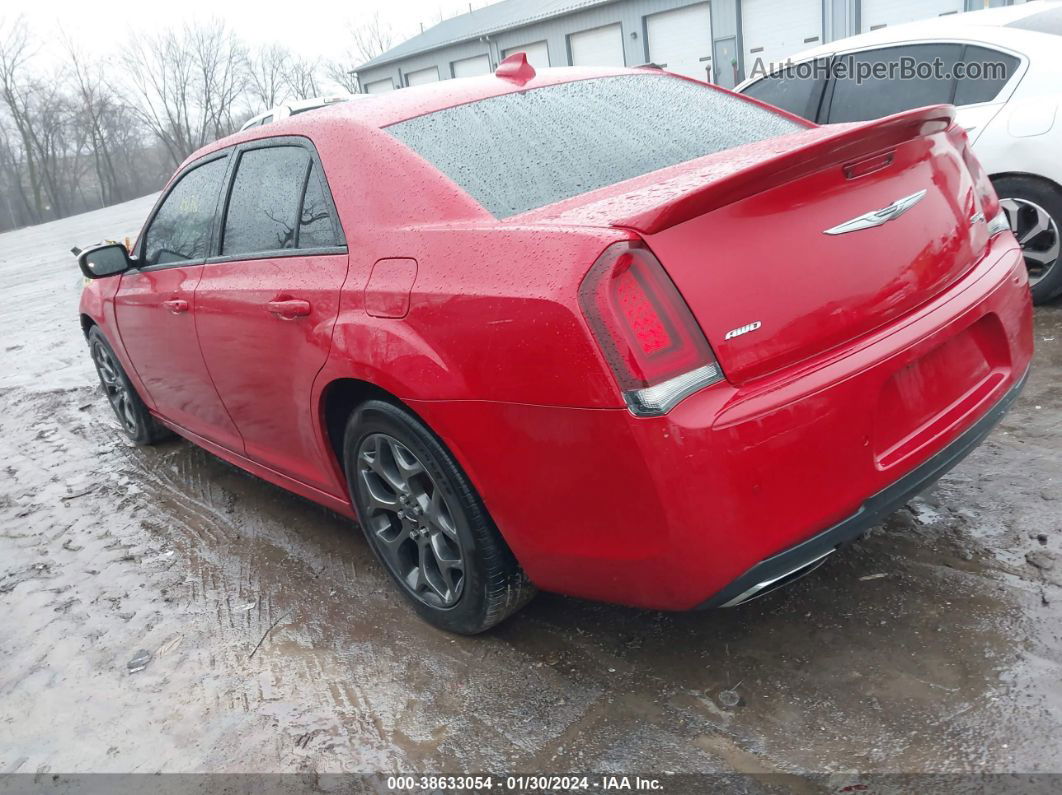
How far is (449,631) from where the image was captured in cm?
275

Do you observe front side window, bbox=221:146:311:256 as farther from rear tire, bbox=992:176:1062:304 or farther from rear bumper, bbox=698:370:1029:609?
rear tire, bbox=992:176:1062:304

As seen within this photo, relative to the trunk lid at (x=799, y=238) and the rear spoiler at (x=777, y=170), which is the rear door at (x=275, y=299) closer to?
the trunk lid at (x=799, y=238)

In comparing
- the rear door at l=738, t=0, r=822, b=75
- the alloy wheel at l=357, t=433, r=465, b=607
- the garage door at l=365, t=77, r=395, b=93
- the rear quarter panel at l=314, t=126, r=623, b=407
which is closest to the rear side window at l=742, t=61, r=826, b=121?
the rear quarter panel at l=314, t=126, r=623, b=407

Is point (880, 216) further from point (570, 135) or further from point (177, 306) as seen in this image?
point (177, 306)

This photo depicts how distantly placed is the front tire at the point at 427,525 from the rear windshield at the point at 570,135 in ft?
2.35

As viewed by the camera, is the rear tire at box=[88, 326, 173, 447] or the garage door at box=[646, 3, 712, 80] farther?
Answer: the garage door at box=[646, 3, 712, 80]

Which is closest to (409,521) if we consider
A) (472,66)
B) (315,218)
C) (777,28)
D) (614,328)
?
(315,218)

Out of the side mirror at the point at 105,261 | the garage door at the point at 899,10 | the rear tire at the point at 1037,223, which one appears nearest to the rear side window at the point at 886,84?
the rear tire at the point at 1037,223

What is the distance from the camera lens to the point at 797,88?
18.2ft

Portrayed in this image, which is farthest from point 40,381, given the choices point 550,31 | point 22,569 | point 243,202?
point 550,31

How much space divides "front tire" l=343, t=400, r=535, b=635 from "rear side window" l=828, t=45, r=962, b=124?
3601mm

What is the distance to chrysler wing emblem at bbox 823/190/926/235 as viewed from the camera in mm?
2051

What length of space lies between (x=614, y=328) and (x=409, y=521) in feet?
3.74

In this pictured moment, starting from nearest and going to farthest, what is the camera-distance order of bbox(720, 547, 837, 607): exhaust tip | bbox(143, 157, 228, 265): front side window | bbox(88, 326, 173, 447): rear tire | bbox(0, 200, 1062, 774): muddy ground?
bbox(720, 547, 837, 607): exhaust tip < bbox(0, 200, 1062, 774): muddy ground < bbox(143, 157, 228, 265): front side window < bbox(88, 326, 173, 447): rear tire
